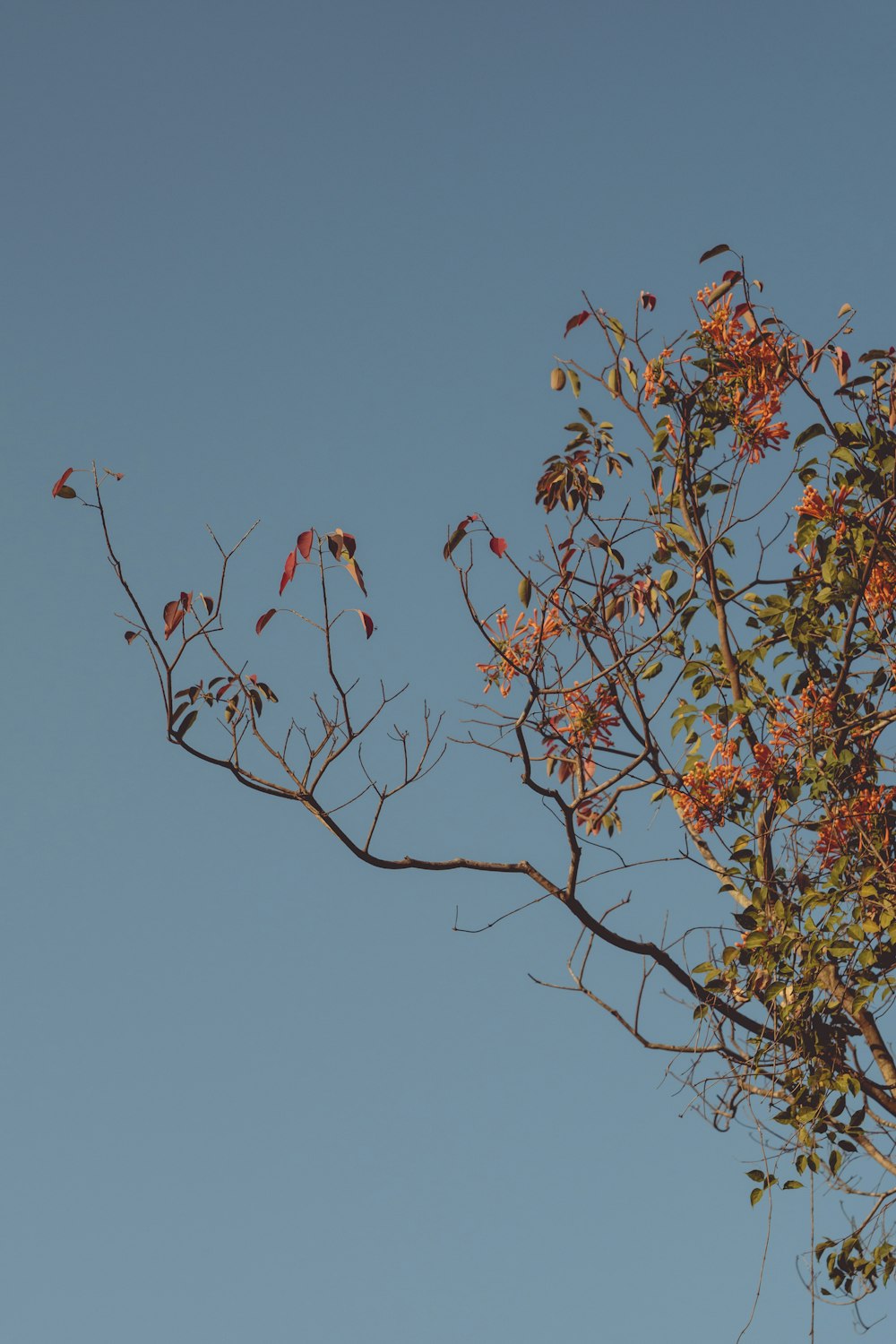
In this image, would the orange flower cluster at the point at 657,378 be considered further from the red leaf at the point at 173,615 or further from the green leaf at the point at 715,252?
the red leaf at the point at 173,615

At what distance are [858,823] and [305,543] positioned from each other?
1691mm

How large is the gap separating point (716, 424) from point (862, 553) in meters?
0.62

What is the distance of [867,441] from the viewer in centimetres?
385

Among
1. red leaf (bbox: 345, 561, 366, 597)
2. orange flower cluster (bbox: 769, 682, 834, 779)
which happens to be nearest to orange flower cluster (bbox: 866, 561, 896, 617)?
orange flower cluster (bbox: 769, 682, 834, 779)

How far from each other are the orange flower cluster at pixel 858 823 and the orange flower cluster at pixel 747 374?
110 centimetres

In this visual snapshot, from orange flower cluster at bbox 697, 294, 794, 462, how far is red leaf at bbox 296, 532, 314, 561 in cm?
151

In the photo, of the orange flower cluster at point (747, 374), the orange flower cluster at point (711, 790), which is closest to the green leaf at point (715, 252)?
the orange flower cluster at point (747, 374)

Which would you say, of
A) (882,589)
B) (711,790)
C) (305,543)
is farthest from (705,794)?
(305,543)

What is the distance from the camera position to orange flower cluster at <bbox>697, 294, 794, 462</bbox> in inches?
157

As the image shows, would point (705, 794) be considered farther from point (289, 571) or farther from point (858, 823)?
point (289, 571)

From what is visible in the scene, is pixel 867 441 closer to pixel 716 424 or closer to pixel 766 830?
pixel 716 424

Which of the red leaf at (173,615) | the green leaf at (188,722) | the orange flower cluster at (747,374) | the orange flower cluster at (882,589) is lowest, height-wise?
the green leaf at (188,722)

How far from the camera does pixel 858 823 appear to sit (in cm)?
361

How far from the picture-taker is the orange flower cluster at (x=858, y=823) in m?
3.61
